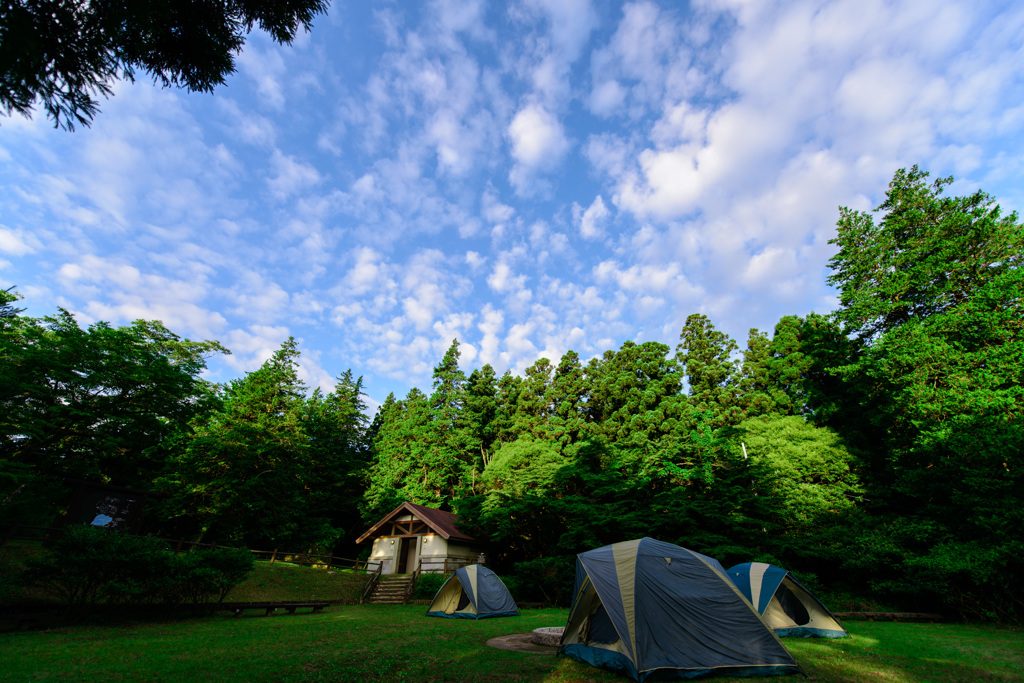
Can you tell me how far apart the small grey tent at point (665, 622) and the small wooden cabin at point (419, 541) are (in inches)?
612

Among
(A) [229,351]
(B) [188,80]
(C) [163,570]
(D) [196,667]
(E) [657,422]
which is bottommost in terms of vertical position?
(D) [196,667]

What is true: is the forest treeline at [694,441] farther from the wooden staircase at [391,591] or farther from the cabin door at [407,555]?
the wooden staircase at [391,591]

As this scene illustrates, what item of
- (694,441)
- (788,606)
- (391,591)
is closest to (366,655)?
(788,606)

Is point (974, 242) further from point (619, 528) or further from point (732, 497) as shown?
point (619, 528)

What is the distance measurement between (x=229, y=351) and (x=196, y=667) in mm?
31364

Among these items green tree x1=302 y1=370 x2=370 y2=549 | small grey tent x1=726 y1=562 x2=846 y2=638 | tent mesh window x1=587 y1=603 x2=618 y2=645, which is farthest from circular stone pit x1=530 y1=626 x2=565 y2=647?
green tree x1=302 y1=370 x2=370 y2=549

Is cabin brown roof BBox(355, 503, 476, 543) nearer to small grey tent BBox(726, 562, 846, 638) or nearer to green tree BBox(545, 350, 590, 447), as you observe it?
green tree BBox(545, 350, 590, 447)

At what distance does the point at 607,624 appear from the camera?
6.36 m

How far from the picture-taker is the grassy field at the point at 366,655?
5.46 m

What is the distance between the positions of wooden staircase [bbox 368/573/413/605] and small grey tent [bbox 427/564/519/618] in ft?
17.6

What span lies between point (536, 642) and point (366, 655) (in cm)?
326

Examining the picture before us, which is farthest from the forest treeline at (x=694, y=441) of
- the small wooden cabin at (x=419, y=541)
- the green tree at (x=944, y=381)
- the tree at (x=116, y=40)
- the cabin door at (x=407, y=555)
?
the tree at (x=116, y=40)

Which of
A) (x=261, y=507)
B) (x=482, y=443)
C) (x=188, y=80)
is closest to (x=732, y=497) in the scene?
(x=482, y=443)

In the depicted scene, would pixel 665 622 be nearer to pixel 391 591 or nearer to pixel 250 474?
pixel 391 591
